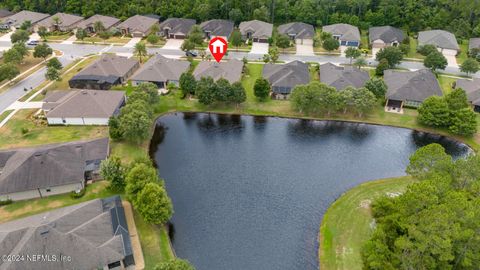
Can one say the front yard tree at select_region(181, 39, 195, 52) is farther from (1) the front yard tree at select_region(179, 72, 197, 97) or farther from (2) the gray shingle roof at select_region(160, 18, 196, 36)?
(1) the front yard tree at select_region(179, 72, 197, 97)

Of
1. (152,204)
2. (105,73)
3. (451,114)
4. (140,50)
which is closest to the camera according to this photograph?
(152,204)

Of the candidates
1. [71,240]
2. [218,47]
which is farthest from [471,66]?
[71,240]

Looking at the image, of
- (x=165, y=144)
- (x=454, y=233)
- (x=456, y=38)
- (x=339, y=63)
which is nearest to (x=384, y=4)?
(x=456, y=38)

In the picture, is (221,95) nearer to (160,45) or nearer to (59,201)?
(59,201)

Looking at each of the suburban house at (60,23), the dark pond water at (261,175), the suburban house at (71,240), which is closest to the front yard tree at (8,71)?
the dark pond water at (261,175)

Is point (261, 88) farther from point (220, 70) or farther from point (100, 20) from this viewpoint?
point (100, 20)

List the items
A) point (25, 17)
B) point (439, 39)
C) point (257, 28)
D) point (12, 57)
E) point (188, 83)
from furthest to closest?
point (25, 17)
point (257, 28)
point (439, 39)
point (12, 57)
point (188, 83)
